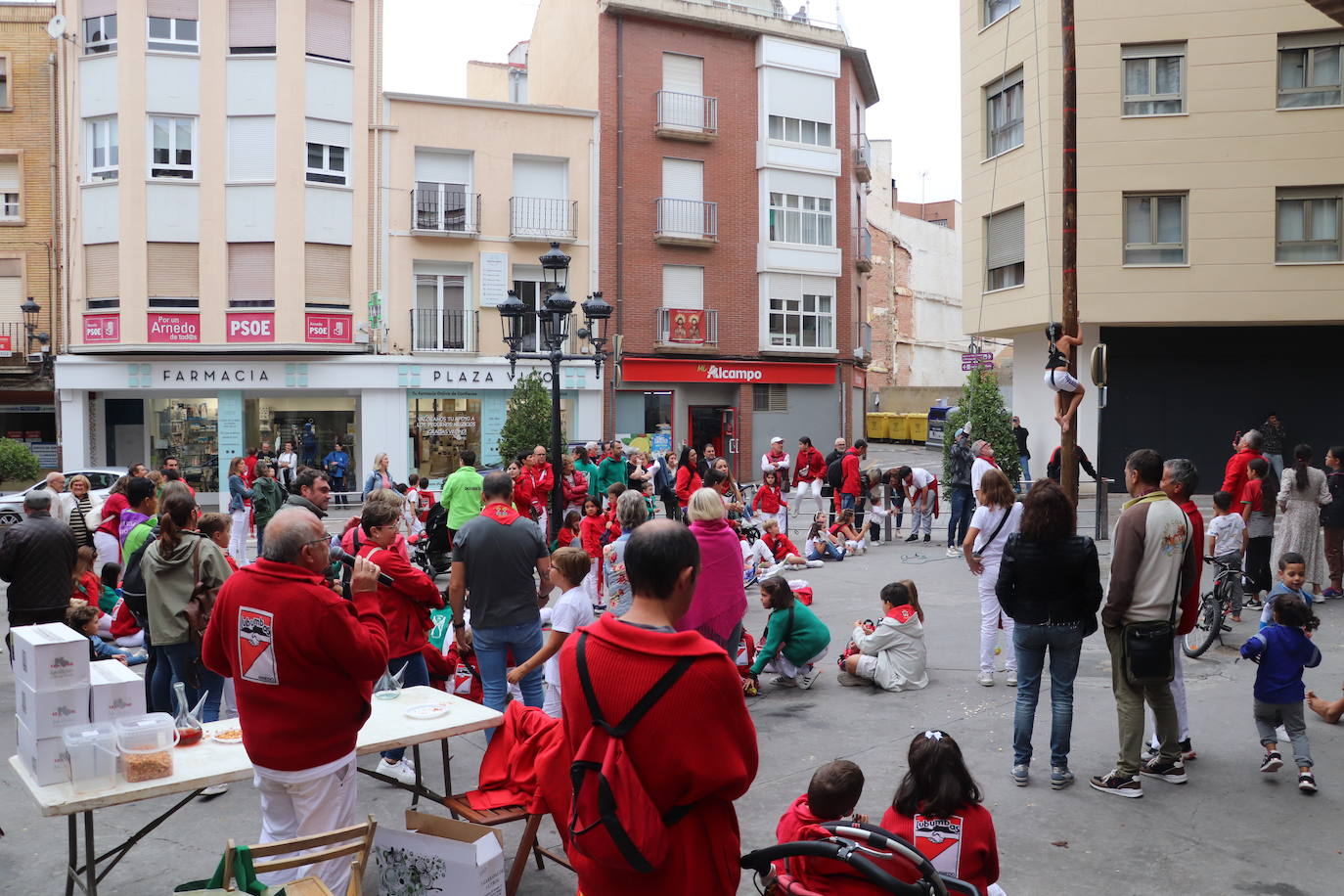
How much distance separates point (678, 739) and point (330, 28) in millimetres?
28707

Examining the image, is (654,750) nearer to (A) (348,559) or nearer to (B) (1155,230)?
(A) (348,559)

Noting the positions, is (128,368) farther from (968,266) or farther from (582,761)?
Result: (582,761)

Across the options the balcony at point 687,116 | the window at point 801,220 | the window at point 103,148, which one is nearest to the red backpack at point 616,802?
the window at point 103,148

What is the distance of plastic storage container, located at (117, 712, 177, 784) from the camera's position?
4.29 meters

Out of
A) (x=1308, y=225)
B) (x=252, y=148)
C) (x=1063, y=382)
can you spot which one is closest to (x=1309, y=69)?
(x=1308, y=225)

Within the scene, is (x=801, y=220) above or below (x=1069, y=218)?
above

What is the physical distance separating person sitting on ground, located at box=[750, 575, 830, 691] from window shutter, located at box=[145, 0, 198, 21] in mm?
25254

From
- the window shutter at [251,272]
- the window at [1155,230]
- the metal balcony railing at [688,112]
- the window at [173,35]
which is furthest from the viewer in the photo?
the metal balcony railing at [688,112]

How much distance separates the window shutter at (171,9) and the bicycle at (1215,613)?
88.3 feet

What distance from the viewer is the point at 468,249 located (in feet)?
94.0

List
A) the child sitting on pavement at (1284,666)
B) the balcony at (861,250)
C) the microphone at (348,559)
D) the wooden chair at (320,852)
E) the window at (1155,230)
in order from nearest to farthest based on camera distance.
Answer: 1. the wooden chair at (320,852)
2. the microphone at (348,559)
3. the child sitting on pavement at (1284,666)
4. the window at (1155,230)
5. the balcony at (861,250)

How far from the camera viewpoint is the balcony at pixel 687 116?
30.9 meters

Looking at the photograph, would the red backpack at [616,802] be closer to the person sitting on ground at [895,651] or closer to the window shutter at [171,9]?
the person sitting on ground at [895,651]

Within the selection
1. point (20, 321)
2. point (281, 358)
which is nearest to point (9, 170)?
point (20, 321)
